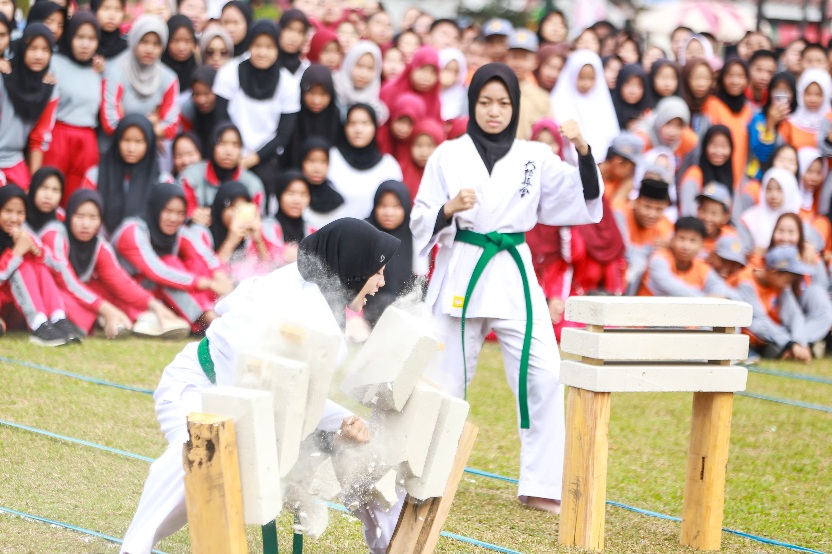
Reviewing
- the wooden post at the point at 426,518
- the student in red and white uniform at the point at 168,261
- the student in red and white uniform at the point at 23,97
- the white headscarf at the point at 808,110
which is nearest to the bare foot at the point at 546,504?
the wooden post at the point at 426,518

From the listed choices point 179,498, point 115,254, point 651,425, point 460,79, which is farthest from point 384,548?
point 460,79

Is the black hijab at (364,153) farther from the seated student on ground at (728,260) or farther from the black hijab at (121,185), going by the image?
the seated student on ground at (728,260)

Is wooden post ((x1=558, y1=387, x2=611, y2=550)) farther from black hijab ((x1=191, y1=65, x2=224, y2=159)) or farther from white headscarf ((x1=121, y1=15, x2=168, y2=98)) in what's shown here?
white headscarf ((x1=121, y1=15, x2=168, y2=98))

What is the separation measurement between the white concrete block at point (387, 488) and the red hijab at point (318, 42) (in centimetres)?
614

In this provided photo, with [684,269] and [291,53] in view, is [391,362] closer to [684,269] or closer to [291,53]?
[684,269]

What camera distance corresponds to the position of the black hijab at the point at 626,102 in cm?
955

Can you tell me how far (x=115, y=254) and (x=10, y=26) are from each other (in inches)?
63.3

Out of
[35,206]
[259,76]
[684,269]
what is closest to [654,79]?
[684,269]

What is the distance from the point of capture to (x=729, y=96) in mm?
9867

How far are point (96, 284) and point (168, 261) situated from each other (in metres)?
0.48

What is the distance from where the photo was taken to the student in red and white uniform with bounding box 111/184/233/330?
7590 millimetres

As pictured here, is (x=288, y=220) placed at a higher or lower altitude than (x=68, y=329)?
higher

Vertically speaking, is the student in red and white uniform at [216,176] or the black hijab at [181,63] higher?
the black hijab at [181,63]

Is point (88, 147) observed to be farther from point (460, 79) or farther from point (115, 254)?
point (460, 79)
